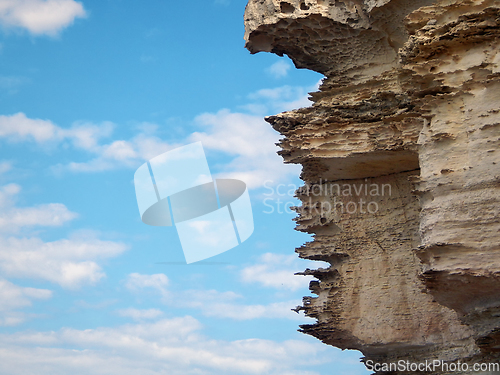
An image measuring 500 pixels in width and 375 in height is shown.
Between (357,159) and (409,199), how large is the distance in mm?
1516

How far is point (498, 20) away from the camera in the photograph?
32.7ft

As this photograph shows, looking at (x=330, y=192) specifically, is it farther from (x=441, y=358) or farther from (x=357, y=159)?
(x=441, y=358)

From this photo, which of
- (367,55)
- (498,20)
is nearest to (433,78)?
(498,20)

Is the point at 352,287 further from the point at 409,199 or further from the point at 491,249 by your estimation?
the point at 491,249

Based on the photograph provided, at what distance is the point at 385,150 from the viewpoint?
1285 cm

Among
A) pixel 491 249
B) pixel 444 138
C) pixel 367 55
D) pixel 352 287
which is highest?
pixel 367 55

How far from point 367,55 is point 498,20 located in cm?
437

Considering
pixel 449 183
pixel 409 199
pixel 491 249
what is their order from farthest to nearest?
pixel 409 199, pixel 449 183, pixel 491 249

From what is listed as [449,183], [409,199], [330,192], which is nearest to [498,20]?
[449,183]

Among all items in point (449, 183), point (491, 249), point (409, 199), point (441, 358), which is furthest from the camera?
point (409, 199)

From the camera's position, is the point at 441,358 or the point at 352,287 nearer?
the point at 441,358

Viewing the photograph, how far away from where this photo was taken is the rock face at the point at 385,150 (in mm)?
10172

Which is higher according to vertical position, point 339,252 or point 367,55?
point 367,55

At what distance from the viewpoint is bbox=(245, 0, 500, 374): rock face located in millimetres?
10172
